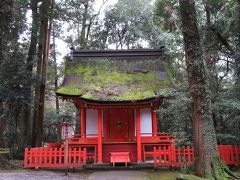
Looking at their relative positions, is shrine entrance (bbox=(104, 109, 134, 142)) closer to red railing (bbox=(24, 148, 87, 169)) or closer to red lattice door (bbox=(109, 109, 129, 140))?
red lattice door (bbox=(109, 109, 129, 140))

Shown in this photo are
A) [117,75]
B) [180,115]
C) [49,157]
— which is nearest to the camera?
[49,157]

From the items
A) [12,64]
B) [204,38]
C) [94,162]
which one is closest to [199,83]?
[204,38]

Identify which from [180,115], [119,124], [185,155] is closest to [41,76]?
[119,124]

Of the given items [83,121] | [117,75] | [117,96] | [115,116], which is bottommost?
[83,121]

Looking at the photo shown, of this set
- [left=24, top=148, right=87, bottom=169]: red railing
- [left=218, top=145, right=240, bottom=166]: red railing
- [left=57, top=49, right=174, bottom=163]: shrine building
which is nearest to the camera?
[left=218, top=145, right=240, bottom=166]: red railing

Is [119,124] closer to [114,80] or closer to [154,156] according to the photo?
[114,80]

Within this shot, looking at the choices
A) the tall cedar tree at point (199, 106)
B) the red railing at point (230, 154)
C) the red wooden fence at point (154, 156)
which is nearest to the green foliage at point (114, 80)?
the red wooden fence at point (154, 156)

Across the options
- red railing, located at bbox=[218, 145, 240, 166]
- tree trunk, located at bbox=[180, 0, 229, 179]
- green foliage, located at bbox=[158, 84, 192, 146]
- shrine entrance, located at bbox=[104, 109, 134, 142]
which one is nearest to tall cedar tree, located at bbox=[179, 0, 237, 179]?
tree trunk, located at bbox=[180, 0, 229, 179]

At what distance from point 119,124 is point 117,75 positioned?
2.52 meters

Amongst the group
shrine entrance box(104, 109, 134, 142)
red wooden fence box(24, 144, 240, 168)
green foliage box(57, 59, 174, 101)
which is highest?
green foliage box(57, 59, 174, 101)

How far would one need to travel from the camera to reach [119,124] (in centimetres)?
1291

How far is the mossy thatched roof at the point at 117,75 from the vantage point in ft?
38.6

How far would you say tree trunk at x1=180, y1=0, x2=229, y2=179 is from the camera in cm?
767

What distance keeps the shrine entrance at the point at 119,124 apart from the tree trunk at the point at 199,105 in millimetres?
5088
